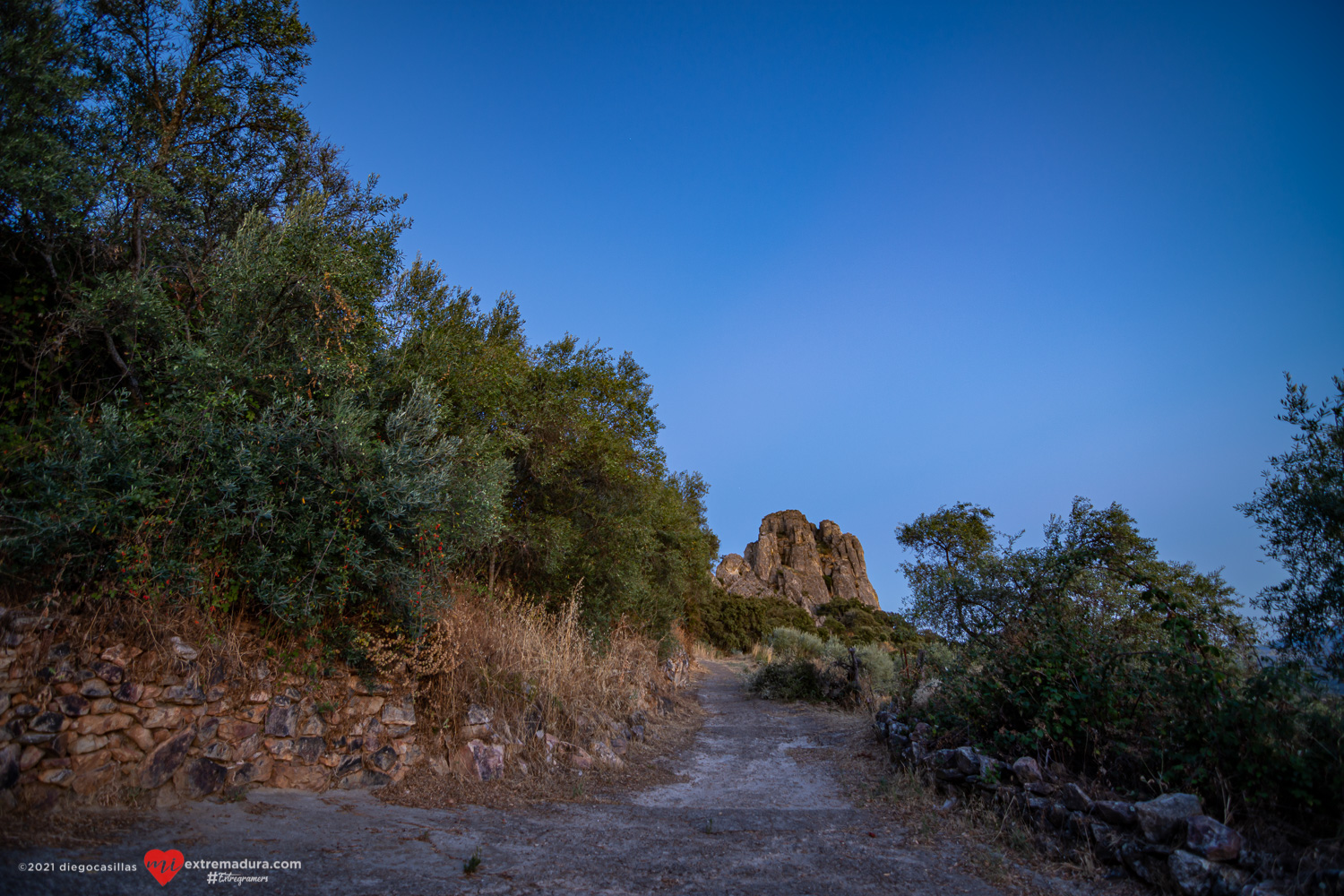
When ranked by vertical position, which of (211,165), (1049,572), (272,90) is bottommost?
(1049,572)

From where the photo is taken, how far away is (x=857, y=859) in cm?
446

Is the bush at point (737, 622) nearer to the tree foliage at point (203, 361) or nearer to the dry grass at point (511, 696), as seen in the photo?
the dry grass at point (511, 696)

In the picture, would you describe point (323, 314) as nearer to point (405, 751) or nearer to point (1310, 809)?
point (405, 751)

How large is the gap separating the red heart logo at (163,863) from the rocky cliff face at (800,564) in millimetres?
51097

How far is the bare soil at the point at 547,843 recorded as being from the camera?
345cm

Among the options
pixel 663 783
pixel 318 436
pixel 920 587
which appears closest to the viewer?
pixel 318 436

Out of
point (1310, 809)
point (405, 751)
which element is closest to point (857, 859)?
point (1310, 809)

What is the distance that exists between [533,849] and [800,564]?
202 feet

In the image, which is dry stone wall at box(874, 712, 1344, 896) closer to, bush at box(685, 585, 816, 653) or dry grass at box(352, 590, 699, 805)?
dry grass at box(352, 590, 699, 805)

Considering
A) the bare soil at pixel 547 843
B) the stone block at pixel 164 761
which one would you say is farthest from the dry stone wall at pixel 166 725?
the bare soil at pixel 547 843

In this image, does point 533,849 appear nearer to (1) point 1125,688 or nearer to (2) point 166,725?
(2) point 166,725

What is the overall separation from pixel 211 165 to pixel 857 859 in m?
10.8

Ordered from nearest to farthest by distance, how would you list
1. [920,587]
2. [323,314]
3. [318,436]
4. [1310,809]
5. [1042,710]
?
[1310,809]
[1042,710]
[318,436]
[323,314]
[920,587]

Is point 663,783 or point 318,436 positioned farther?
point 663,783
